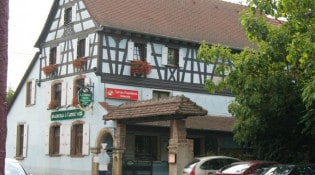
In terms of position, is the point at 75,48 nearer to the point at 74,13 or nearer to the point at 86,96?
the point at 74,13

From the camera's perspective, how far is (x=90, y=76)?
3050 centimetres

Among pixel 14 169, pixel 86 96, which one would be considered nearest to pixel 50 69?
pixel 86 96

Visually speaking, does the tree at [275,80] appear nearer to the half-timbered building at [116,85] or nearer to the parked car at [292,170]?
the parked car at [292,170]

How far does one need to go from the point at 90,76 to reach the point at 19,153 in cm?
990

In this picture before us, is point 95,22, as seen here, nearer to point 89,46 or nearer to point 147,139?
point 89,46

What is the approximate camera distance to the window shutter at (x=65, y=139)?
1260 inches

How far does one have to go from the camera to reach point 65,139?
32344 millimetres

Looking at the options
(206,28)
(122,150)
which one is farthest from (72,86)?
(206,28)

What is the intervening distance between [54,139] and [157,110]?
37.4 ft

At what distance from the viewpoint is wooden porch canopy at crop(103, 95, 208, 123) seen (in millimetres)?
23578

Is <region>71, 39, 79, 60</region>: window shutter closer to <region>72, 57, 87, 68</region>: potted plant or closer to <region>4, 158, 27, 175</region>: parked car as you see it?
<region>72, 57, 87, 68</region>: potted plant

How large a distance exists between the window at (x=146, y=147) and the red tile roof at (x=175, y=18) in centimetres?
589

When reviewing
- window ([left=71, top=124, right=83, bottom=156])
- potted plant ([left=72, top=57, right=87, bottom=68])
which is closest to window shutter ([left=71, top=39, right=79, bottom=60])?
potted plant ([left=72, top=57, right=87, bottom=68])

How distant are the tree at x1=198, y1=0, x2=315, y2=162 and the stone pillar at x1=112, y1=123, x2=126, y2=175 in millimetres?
6334
